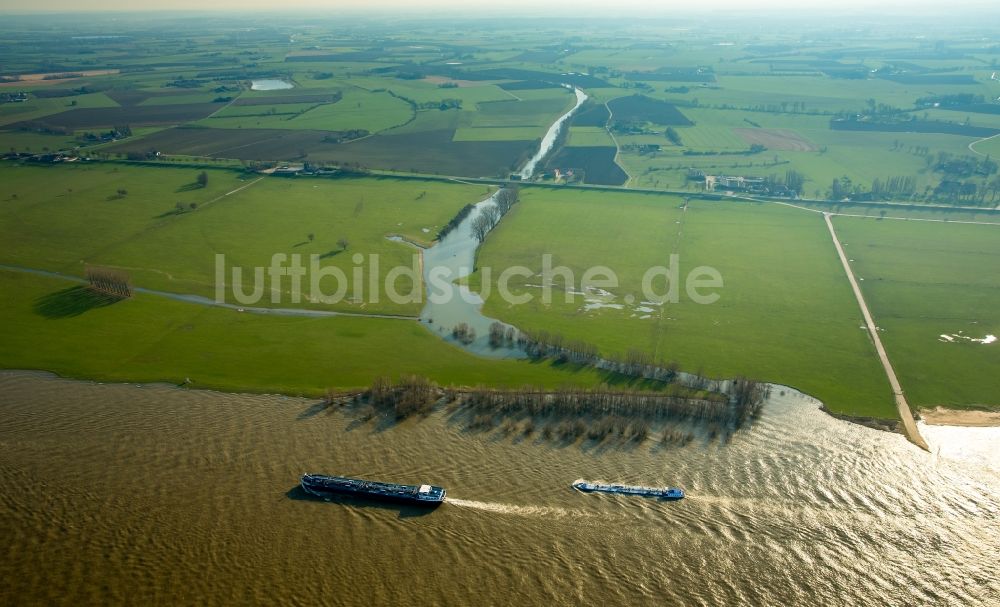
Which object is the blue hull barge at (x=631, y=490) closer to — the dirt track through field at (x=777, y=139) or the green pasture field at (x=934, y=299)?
the green pasture field at (x=934, y=299)

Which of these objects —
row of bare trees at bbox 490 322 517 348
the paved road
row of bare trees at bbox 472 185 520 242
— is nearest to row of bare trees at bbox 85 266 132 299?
row of bare trees at bbox 490 322 517 348

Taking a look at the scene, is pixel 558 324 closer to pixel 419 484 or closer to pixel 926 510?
pixel 419 484

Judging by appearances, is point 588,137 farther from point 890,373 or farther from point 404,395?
point 404,395

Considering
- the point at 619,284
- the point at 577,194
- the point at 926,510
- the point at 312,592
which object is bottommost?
the point at 312,592

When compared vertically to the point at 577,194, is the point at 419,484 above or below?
below

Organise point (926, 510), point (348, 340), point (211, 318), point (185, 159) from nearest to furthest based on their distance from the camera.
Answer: point (926, 510) < point (348, 340) < point (211, 318) < point (185, 159)

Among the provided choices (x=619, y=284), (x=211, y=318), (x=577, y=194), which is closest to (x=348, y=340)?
(x=211, y=318)

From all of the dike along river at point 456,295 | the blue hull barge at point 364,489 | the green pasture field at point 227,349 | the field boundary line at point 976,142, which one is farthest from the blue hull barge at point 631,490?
the field boundary line at point 976,142

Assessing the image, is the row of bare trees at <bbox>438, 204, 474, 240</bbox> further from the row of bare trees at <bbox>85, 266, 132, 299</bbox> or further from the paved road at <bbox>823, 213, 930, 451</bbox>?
the paved road at <bbox>823, 213, 930, 451</bbox>
